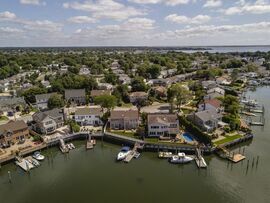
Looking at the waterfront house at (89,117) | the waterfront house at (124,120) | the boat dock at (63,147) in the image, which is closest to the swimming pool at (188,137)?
the waterfront house at (124,120)

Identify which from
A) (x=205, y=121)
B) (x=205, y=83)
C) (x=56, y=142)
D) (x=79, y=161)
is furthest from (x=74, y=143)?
(x=205, y=83)

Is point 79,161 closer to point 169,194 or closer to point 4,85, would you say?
point 169,194

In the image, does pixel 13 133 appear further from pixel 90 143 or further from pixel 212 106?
pixel 212 106

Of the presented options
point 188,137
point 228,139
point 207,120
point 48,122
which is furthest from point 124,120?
point 228,139

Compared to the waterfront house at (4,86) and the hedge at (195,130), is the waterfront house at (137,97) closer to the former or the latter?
the hedge at (195,130)

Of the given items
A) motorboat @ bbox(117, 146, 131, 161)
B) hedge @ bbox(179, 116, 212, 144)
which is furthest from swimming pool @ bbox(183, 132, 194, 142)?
motorboat @ bbox(117, 146, 131, 161)

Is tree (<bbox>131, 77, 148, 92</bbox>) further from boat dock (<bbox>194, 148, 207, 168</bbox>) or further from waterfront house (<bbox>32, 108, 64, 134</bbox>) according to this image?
boat dock (<bbox>194, 148, 207, 168</bbox>)
